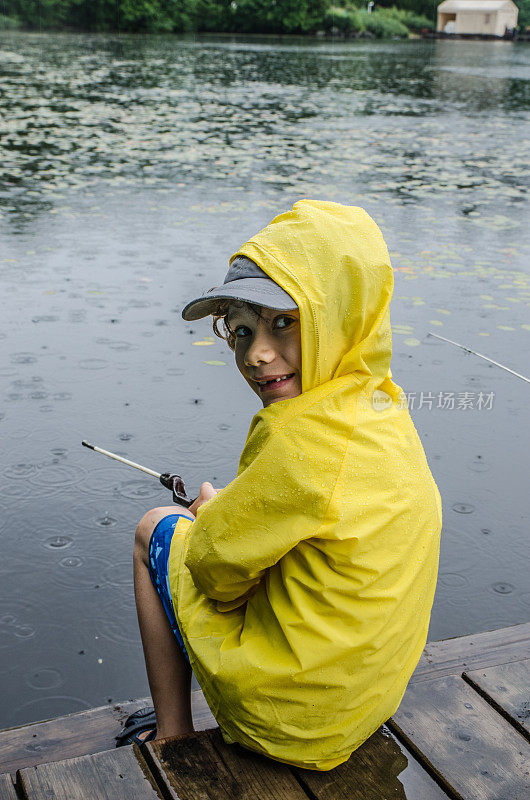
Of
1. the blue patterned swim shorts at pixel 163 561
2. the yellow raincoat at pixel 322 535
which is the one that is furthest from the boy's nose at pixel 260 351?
the blue patterned swim shorts at pixel 163 561

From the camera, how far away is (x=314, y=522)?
141 cm

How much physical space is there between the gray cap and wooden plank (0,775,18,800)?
2.96ft

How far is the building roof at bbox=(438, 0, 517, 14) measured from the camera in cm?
5766

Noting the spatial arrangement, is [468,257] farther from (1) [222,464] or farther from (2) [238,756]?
(2) [238,756]

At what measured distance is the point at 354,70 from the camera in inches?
900

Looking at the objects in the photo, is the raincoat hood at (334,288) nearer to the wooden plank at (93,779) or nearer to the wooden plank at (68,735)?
the wooden plank at (93,779)

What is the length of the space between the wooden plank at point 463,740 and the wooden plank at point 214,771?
0.30 metres

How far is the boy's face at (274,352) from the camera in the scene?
1572mm

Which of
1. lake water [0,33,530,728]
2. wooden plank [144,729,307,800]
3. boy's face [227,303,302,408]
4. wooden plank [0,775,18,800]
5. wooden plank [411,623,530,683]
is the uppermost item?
boy's face [227,303,302,408]

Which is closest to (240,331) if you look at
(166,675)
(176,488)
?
(166,675)

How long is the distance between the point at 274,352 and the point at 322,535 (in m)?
0.35

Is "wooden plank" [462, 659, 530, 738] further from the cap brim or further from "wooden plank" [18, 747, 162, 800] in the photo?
the cap brim

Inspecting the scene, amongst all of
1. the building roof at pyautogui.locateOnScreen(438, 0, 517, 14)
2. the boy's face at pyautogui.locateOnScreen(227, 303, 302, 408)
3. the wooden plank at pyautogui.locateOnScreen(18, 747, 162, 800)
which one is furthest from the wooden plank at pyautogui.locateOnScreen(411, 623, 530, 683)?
the building roof at pyautogui.locateOnScreen(438, 0, 517, 14)

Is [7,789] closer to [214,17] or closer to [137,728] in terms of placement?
[137,728]
